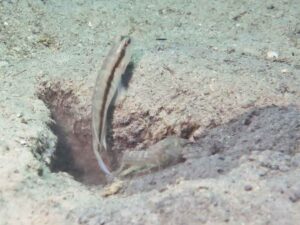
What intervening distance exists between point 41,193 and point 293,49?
136 inches

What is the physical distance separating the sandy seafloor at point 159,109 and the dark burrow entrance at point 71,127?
1 centimetres

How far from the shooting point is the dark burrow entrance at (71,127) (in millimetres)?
3703

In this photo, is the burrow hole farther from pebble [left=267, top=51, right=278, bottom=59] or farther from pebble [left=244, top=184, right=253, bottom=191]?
pebble [left=267, top=51, right=278, bottom=59]

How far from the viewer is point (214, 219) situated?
2.22 m

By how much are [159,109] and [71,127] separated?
3.11 feet

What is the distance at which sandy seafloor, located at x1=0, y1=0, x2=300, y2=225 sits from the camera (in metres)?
2.41

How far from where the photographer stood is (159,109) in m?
3.72

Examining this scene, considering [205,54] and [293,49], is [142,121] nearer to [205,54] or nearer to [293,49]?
[205,54]

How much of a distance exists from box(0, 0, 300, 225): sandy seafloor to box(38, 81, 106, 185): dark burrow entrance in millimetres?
11

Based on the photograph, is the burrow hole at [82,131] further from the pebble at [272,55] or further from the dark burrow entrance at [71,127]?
the pebble at [272,55]

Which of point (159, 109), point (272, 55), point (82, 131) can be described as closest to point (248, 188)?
point (159, 109)

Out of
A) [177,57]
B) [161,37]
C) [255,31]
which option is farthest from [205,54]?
[255,31]

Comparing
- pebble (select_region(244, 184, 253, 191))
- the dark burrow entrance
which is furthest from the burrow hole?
pebble (select_region(244, 184, 253, 191))

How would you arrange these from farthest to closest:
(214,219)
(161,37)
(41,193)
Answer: (161,37) < (41,193) < (214,219)
